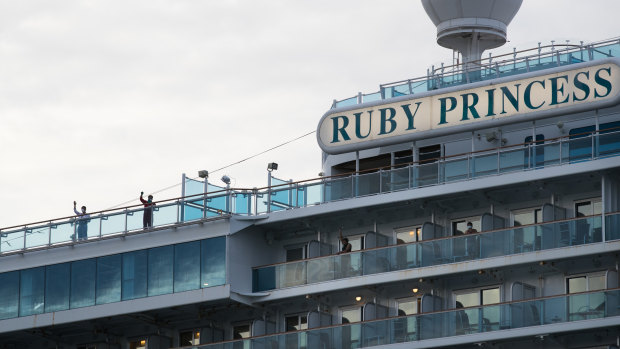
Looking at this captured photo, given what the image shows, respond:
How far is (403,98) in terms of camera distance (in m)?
72.5

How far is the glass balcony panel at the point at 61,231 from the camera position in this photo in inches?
3029

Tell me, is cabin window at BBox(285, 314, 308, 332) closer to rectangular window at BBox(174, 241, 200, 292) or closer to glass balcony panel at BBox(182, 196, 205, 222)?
rectangular window at BBox(174, 241, 200, 292)

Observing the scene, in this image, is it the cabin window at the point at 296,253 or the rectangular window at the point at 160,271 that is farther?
the cabin window at the point at 296,253

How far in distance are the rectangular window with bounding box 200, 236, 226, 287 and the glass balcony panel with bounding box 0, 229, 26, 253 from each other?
880 centimetres

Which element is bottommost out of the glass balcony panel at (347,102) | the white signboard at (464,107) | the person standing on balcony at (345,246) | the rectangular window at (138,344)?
the rectangular window at (138,344)

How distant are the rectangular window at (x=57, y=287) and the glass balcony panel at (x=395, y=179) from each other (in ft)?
43.6

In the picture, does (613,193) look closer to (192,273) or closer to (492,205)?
(492,205)

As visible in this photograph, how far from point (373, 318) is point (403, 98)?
26.9 ft

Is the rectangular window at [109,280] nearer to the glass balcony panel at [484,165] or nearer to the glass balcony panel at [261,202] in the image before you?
the glass balcony panel at [261,202]

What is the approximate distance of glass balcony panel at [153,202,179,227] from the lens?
74.5m

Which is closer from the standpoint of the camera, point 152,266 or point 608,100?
point 608,100

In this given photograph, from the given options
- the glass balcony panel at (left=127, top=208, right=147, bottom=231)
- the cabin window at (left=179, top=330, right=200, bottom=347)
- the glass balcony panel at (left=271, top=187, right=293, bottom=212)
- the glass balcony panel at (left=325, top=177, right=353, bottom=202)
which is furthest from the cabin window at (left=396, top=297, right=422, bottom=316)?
the glass balcony panel at (left=127, top=208, right=147, bottom=231)

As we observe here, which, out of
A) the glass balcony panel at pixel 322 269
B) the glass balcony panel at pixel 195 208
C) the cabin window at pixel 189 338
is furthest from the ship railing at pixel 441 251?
the cabin window at pixel 189 338

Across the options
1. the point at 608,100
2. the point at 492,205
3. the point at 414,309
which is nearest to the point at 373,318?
the point at 414,309
